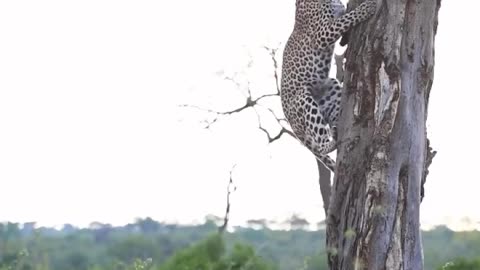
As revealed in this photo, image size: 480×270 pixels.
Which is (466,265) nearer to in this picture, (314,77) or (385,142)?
(314,77)

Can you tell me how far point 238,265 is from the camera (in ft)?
24.3

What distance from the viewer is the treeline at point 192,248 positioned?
25.0 feet

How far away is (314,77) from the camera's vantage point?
793cm

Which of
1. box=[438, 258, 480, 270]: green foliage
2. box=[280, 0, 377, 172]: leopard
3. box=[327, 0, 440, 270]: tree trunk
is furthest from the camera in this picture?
box=[438, 258, 480, 270]: green foliage

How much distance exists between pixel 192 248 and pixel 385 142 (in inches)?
99.2

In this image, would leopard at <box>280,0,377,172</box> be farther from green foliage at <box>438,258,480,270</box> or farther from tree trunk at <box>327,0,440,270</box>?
green foliage at <box>438,258,480,270</box>

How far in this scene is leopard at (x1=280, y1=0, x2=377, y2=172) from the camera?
7.48 metres

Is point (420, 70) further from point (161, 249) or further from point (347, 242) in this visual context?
point (161, 249)

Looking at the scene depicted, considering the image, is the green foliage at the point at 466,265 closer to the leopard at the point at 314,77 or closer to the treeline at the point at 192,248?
the treeline at the point at 192,248

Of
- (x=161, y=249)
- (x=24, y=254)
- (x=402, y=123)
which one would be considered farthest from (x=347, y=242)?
(x=161, y=249)

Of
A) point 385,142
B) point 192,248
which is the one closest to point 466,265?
point 192,248

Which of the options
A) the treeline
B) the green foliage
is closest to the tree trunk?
the treeline

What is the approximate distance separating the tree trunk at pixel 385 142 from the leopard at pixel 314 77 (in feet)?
1.51

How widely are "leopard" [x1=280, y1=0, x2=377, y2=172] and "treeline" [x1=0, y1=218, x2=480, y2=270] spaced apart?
2.58 ft
